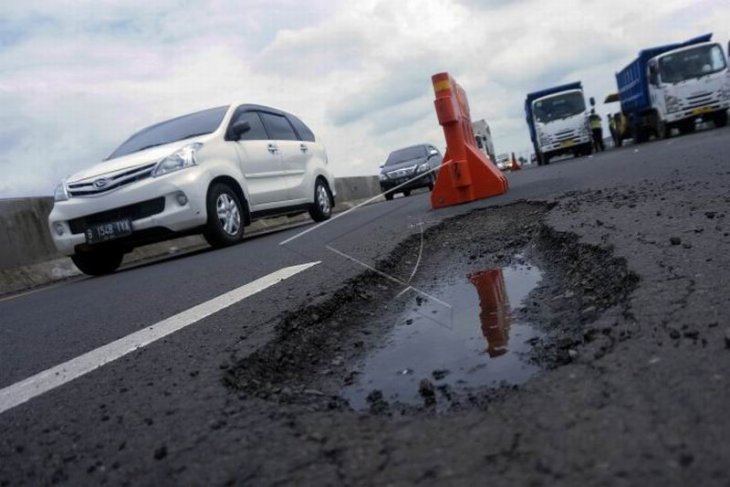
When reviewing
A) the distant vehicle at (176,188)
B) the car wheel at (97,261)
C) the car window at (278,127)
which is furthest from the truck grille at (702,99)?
the car wheel at (97,261)

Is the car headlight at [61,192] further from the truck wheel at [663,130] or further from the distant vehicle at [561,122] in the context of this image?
the distant vehicle at [561,122]

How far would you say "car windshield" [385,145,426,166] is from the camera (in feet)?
67.5

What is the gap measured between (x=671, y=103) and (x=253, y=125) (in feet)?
50.9

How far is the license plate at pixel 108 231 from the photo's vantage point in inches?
273

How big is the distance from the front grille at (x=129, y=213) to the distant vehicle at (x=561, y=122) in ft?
61.2

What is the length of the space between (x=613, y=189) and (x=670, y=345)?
496 centimetres

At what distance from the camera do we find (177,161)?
705cm

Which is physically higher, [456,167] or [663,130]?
[456,167]

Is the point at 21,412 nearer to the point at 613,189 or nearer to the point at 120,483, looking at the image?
the point at 120,483

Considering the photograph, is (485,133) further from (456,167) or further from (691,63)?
(456,167)

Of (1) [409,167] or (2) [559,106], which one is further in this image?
(2) [559,106]

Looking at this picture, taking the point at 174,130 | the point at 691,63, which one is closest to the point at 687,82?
the point at 691,63

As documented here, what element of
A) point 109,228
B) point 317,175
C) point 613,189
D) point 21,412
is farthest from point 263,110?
point 21,412

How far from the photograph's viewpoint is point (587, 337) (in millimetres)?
2070
